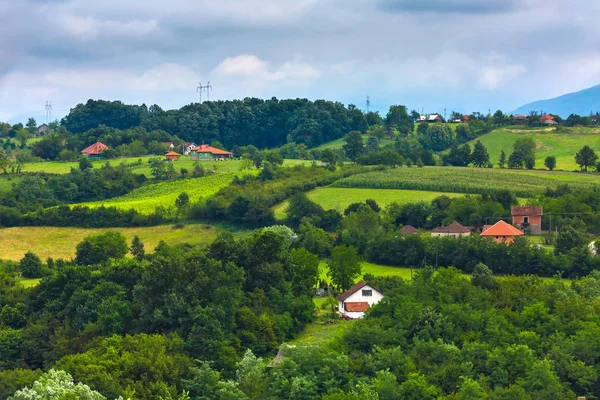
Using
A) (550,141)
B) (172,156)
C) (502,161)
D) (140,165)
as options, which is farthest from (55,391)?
(550,141)

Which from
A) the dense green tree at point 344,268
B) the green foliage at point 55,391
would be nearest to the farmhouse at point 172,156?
the dense green tree at point 344,268

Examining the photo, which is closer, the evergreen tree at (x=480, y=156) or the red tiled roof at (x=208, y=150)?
the evergreen tree at (x=480, y=156)

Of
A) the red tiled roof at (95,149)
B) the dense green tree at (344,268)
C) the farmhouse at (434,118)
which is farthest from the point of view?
the farmhouse at (434,118)

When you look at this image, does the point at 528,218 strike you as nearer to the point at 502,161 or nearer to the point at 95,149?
the point at 502,161

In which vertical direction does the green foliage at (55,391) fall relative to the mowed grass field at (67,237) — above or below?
below

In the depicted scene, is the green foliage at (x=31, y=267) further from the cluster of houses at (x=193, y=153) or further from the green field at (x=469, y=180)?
the cluster of houses at (x=193, y=153)

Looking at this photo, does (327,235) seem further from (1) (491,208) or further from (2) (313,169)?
(2) (313,169)

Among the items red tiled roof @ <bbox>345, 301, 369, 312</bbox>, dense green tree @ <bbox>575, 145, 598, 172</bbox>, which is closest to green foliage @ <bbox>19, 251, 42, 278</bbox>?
red tiled roof @ <bbox>345, 301, 369, 312</bbox>
